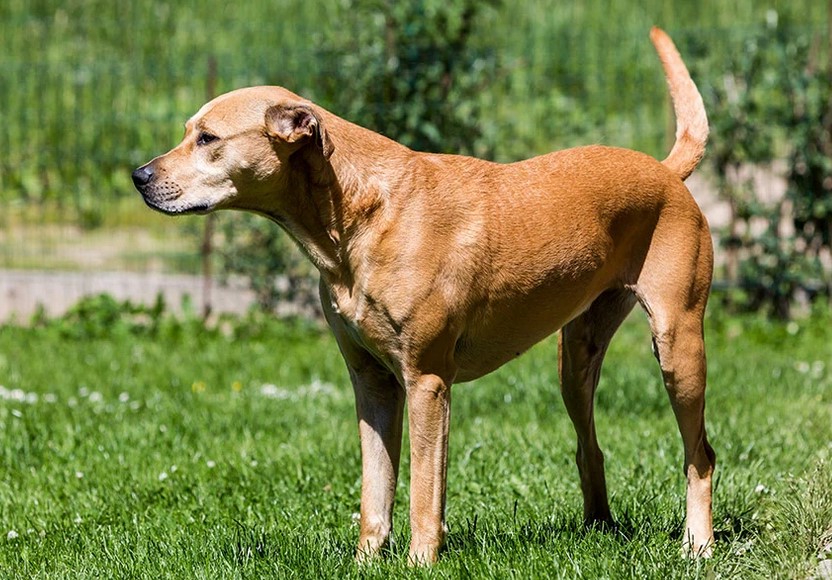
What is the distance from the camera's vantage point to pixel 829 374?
317 inches

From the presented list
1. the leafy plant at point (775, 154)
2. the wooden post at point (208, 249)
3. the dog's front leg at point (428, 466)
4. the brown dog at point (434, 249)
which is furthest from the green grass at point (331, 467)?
the wooden post at point (208, 249)

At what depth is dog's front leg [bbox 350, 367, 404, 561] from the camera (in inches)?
183

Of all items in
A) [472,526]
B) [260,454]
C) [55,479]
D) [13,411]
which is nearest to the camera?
[472,526]

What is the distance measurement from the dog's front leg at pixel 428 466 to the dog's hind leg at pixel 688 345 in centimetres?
91

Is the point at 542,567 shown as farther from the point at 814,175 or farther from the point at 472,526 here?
the point at 814,175

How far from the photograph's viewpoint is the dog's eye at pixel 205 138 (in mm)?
4316

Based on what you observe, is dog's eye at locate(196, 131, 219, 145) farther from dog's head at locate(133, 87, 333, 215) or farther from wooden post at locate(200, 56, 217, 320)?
wooden post at locate(200, 56, 217, 320)

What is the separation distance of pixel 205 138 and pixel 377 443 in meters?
1.24

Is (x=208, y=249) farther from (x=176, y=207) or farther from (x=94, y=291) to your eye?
(x=176, y=207)

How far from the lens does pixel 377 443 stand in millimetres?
4672

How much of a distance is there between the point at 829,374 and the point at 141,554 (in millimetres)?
4979

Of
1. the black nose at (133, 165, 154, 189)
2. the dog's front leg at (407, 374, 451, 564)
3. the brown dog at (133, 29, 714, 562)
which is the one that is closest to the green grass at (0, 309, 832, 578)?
the dog's front leg at (407, 374, 451, 564)

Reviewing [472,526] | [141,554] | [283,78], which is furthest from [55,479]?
[283,78]

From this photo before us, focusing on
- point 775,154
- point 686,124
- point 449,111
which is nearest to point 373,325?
point 686,124
